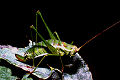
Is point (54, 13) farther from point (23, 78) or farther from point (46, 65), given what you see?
point (23, 78)

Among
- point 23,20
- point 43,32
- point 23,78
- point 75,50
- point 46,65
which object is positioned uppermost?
point 23,20

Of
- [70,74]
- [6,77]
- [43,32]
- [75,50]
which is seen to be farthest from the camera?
[43,32]

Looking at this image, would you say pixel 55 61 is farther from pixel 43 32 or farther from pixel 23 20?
pixel 23 20

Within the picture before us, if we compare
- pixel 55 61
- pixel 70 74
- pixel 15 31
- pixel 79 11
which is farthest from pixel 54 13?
pixel 70 74

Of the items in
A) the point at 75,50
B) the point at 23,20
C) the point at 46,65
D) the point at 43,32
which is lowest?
the point at 46,65

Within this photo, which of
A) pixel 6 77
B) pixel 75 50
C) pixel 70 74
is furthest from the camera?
pixel 75 50

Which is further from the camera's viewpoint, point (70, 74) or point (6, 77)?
point (70, 74)

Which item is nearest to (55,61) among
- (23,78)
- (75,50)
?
(75,50)

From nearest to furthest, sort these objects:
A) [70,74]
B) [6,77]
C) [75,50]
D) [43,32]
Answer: [6,77], [70,74], [75,50], [43,32]

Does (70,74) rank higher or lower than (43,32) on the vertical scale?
lower
